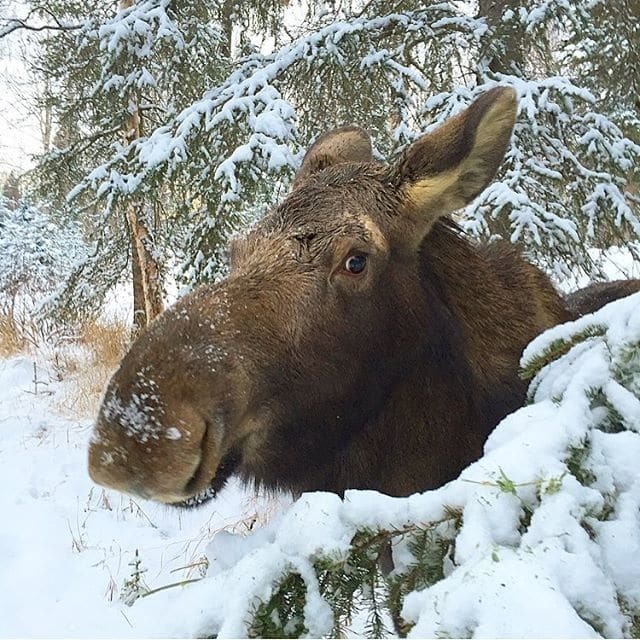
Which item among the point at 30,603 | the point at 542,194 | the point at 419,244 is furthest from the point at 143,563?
the point at 542,194

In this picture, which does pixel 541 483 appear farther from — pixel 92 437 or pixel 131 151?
pixel 131 151

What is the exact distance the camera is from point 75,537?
534 cm

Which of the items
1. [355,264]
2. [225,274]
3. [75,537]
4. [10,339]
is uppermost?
[10,339]

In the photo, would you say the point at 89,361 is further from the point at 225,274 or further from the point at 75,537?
the point at 75,537

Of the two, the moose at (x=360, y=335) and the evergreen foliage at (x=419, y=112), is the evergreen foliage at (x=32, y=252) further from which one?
the moose at (x=360, y=335)

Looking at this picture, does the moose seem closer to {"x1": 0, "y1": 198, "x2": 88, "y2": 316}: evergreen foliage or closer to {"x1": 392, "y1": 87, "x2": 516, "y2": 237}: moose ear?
{"x1": 392, "y1": 87, "x2": 516, "y2": 237}: moose ear

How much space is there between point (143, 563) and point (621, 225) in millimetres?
4725

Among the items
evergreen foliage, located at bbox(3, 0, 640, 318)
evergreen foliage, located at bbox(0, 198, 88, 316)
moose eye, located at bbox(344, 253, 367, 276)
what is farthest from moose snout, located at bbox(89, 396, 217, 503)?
evergreen foliage, located at bbox(0, 198, 88, 316)

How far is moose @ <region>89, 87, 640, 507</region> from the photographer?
85.5 inches

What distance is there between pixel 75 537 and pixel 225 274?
8.25 ft

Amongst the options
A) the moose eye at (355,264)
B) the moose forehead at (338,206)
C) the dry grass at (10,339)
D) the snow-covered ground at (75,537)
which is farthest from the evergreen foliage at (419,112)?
the dry grass at (10,339)

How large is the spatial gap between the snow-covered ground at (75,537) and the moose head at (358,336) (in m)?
1.52

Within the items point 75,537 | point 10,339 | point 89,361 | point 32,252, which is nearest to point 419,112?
point 75,537

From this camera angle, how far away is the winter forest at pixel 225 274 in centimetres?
124
